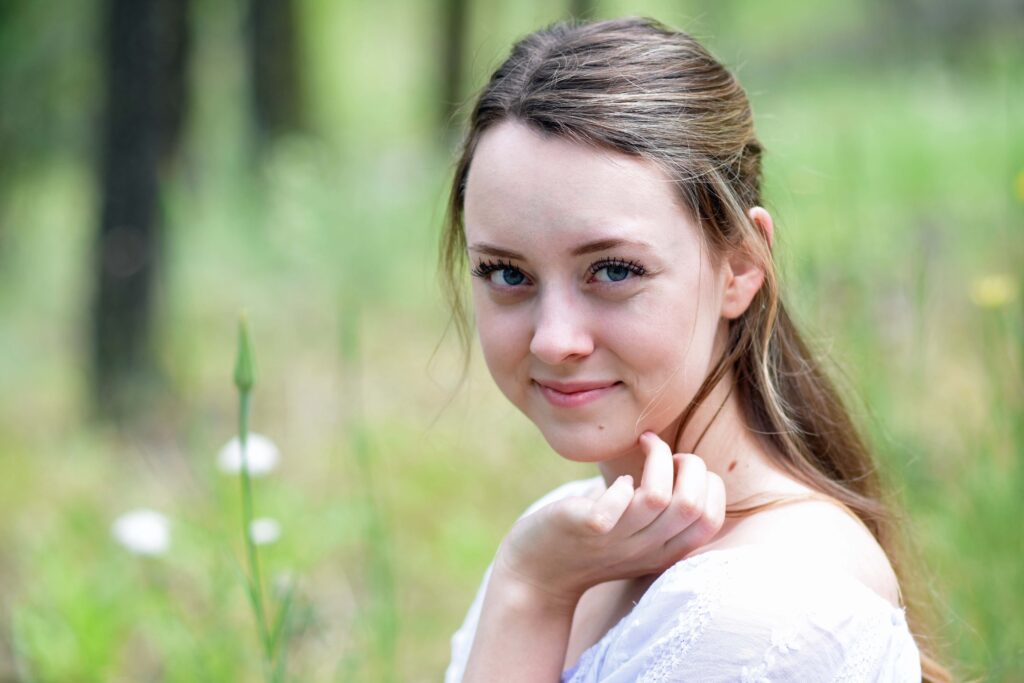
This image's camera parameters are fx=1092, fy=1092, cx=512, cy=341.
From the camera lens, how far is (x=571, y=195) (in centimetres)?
114

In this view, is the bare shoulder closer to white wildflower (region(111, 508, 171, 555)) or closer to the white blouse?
the white blouse

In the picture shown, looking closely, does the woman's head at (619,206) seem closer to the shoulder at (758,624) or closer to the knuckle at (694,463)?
the knuckle at (694,463)

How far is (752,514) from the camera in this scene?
1231mm

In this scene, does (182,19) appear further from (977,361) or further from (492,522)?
(977,361)

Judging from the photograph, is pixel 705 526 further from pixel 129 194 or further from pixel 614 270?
pixel 129 194

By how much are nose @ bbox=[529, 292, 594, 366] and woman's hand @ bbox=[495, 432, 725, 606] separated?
0.14m

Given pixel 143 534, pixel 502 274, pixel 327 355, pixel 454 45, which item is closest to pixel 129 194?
pixel 327 355

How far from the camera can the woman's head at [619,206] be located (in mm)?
1149

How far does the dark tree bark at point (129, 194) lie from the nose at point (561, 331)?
133 inches

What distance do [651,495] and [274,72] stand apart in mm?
7832

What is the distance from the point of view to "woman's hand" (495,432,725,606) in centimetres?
110

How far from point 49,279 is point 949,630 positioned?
6311 millimetres

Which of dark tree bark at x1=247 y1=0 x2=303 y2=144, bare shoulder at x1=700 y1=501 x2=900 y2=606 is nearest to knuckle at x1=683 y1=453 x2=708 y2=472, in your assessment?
bare shoulder at x1=700 y1=501 x2=900 y2=606

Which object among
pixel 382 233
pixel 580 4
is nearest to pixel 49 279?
pixel 382 233
